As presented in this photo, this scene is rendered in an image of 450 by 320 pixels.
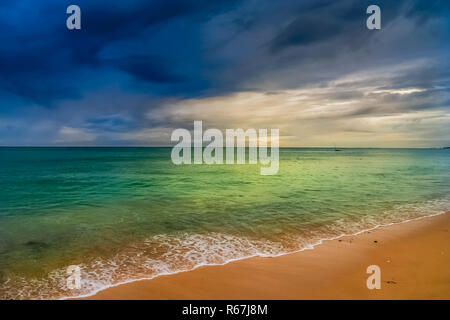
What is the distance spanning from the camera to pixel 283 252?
8.09m

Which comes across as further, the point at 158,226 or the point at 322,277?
the point at 158,226

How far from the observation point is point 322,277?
6.45 meters

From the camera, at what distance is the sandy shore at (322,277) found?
5.67 meters

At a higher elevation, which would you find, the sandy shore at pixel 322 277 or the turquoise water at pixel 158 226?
the turquoise water at pixel 158 226

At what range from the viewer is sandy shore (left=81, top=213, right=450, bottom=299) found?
5.67 m

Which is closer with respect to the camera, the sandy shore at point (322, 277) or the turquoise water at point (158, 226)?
the sandy shore at point (322, 277)

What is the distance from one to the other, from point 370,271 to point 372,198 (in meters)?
11.5

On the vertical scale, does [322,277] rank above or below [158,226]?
below

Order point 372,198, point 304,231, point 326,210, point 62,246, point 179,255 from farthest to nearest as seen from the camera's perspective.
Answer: point 372,198
point 326,210
point 304,231
point 62,246
point 179,255

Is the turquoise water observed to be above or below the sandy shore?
above

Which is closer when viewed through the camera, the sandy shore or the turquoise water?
the sandy shore
